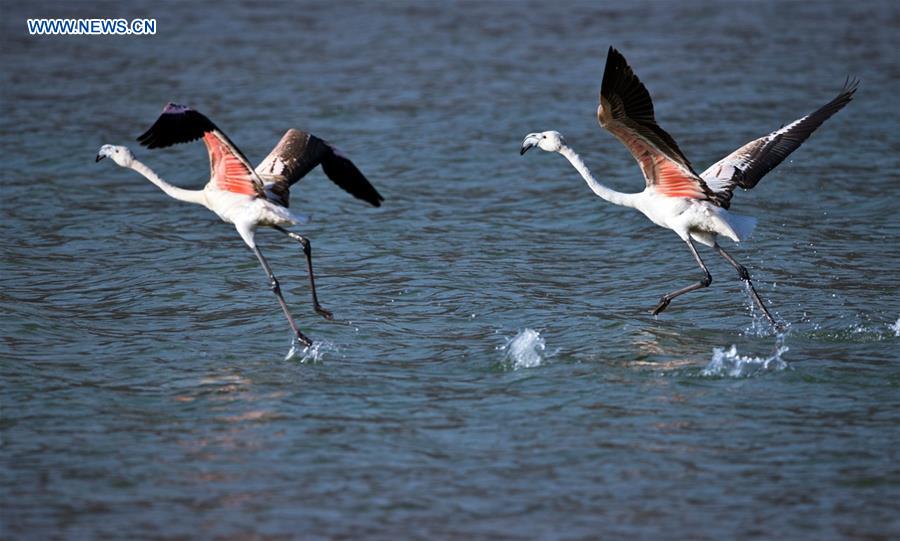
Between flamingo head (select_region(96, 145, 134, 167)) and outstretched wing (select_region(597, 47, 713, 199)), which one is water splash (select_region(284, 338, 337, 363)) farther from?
outstretched wing (select_region(597, 47, 713, 199))

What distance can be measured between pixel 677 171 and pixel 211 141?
12.4 feet

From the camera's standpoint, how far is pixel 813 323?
10430 millimetres

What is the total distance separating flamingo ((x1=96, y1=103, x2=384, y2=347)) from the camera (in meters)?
9.62

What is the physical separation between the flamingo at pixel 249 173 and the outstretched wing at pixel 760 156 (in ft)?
9.96

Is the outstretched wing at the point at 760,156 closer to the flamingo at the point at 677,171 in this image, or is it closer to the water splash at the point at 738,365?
the flamingo at the point at 677,171

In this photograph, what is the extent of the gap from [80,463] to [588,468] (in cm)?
299

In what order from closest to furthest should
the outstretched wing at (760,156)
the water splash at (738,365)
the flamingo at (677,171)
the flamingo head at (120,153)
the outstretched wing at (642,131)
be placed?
the water splash at (738,365) → the outstretched wing at (642,131) → the flamingo at (677,171) → the flamingo head at (120,153) → the outstretched wing at (760,156)

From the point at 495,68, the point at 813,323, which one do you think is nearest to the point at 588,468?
the point at 813,323

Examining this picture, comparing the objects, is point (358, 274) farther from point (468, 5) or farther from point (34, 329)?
point (468, 5)

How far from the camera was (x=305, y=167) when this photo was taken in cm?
1045

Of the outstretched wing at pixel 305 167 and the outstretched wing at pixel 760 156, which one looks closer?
the outstretched wing at pixel 305 167

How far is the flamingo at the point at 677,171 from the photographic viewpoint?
32.4 feet

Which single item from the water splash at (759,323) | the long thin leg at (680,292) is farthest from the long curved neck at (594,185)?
the water splash at (759,323)

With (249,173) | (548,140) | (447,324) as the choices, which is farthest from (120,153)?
(548,140)
